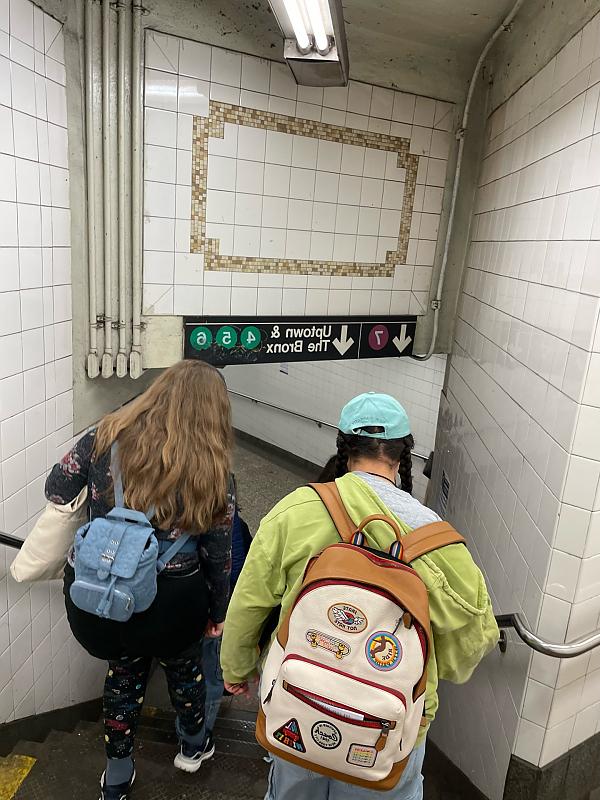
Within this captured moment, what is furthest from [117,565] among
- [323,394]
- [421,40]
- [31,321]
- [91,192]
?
[323,394]

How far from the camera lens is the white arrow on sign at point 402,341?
3.52 meters

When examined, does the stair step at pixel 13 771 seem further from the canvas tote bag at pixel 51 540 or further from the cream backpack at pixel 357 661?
the cream backpack at pixel 357 661

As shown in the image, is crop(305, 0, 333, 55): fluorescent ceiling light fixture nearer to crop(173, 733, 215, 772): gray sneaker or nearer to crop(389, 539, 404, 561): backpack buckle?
crop(389, 539, 404, 561): backpack buckle

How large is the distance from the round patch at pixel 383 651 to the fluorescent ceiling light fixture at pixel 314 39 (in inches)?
83.0

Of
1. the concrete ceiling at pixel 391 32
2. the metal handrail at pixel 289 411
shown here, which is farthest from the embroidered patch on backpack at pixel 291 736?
the metal handrail at pixel 289 411

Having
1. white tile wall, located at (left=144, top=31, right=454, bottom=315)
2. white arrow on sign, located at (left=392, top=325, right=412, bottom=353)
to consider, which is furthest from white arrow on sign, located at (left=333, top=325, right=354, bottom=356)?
white arrow on sign, located at (left=392, top=325, right=412, bottom=353)

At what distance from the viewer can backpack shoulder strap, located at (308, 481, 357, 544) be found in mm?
1239

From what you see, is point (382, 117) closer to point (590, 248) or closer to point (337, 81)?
point (337, 81)

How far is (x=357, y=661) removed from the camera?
1.12 meters

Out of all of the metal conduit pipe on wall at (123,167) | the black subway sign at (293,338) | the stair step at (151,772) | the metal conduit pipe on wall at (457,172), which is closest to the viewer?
the stair step at (151,772)

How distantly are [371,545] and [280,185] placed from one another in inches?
92.0

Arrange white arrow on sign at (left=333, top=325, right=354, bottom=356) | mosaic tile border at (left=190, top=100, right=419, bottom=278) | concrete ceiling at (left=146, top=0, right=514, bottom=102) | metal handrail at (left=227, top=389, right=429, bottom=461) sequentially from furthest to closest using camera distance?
metal handrail at (left=227, top=389, right=429, bottom=461) → white arrow on sign at (left=333, top=325, right=354, bottom=356) → mosaic tile border at (left=190, top=100, right=419, bottom=278) → concrete ceiling at (left=146, top=0, right=514, bottom=102)

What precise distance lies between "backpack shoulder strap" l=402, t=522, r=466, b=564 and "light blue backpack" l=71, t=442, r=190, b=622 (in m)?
0.78

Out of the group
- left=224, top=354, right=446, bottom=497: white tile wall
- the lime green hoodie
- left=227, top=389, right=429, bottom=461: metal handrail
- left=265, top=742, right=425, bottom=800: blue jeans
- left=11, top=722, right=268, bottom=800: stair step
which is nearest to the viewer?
the lime green hoodie
